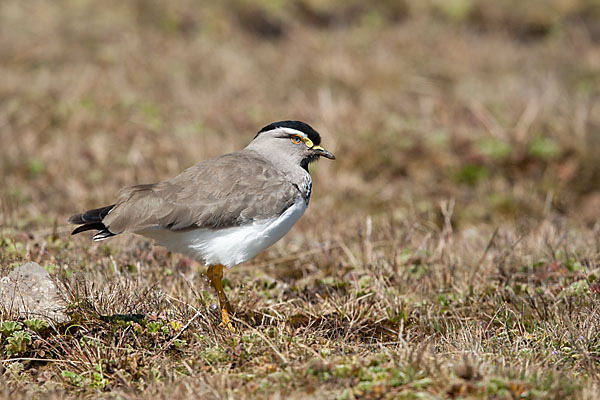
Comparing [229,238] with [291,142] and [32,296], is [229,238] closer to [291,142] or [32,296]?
[291,142]

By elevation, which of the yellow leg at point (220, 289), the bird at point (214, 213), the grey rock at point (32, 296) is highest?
the bird at point (214, 213)

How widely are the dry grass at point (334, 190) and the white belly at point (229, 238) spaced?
39cm

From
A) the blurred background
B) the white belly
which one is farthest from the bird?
the blurred background

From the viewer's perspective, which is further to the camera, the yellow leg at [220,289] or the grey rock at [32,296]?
the yellow leg at [220,289]

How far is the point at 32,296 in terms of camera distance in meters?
4.63

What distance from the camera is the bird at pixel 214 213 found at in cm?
499

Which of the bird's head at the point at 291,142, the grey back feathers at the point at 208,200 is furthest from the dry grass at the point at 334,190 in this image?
the bird's head at the point at 291,142

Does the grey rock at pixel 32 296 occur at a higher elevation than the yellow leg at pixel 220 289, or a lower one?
higher

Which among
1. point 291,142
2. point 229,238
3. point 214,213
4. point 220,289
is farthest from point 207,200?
point 291,142

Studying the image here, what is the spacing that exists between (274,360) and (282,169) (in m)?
1.83

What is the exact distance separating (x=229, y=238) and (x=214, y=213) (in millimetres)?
213

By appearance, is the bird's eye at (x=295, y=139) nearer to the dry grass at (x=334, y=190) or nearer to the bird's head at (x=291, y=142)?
the bird's head at (x=291, y=142)

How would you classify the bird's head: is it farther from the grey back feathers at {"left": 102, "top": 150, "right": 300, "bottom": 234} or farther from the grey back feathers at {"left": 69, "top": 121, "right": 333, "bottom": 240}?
the grey back feathers at {"left": 102, "top": 150, "right": 300, "bottom": 234}

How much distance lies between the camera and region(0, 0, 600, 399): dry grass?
4.23m
